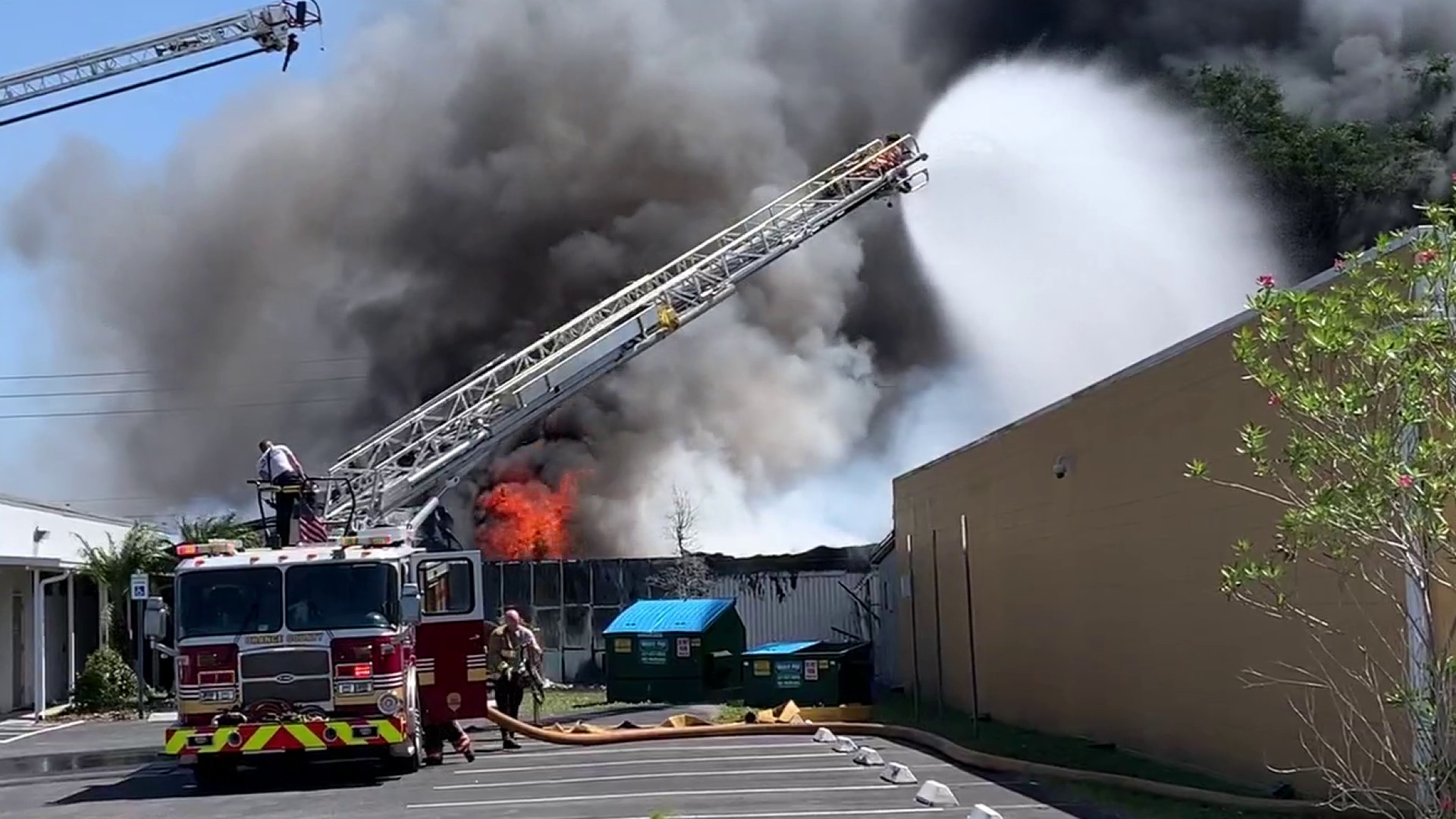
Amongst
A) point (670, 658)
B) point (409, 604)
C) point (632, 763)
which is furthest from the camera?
point (670, 658)

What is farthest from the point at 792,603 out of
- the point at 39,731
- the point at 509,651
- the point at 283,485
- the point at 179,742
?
the point at 179,742

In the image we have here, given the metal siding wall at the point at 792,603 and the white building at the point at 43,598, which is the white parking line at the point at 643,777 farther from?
the metal siding wall at the point at 792,603

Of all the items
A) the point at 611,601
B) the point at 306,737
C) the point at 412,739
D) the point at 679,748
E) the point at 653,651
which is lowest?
the point at 679,748

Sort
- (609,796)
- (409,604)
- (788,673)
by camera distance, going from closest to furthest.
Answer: (609,796) → (409,604) → (788,673)

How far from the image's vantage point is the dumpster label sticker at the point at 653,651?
23.6 meters

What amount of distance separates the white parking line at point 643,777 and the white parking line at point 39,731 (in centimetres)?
1020

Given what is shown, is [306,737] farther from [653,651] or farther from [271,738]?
[653,651]

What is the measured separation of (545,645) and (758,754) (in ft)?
41.2

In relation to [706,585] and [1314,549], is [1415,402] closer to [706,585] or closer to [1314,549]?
[1314,549]

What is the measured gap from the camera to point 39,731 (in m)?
23.3

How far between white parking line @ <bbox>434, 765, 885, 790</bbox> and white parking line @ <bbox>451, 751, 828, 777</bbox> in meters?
0.90

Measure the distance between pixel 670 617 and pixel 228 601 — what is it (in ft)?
34.0

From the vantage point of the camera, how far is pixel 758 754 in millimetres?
16031

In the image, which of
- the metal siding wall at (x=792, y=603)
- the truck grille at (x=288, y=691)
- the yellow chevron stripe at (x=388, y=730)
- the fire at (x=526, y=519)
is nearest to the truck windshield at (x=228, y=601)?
the truck grille at (x=288, y=691)
